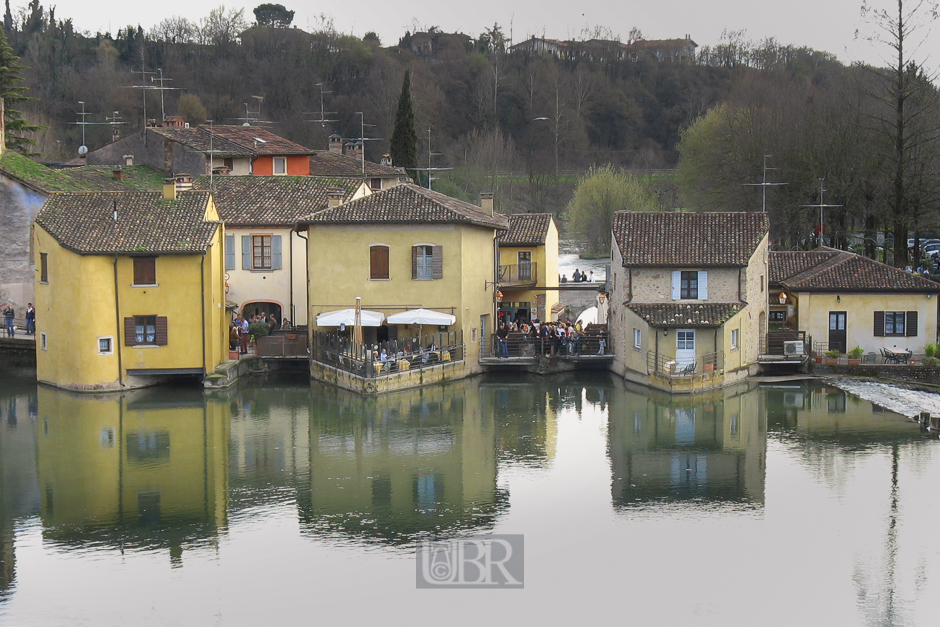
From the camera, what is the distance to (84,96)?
97.1m

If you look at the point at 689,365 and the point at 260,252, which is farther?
the point at 260,252

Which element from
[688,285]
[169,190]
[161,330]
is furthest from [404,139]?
[161,330]

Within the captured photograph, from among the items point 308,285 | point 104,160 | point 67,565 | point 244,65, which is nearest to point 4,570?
point 67,565

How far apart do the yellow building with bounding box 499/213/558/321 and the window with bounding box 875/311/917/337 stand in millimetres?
14967

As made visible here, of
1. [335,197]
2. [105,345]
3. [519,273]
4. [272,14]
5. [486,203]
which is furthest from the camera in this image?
[272,14]

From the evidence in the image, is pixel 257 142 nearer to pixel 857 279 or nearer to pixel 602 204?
pixel 602 204

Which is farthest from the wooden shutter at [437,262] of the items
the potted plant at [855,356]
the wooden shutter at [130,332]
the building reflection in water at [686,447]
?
the potted plant at [855,356]

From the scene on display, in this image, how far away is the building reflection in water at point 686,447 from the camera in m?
27.1

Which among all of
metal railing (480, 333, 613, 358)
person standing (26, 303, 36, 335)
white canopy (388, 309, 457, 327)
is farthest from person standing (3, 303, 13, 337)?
metal railing (480, 333, 613, 358)

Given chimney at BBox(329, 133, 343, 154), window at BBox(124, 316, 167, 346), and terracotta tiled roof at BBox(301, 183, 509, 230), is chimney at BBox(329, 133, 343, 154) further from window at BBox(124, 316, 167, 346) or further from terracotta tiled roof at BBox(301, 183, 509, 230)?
window at BBox(124, 316, 167, 346)

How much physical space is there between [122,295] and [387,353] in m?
8.83

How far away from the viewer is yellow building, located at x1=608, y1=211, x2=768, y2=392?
127 feet

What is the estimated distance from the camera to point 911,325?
4200cm

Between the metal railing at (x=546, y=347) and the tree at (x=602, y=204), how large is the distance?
39.2 m
